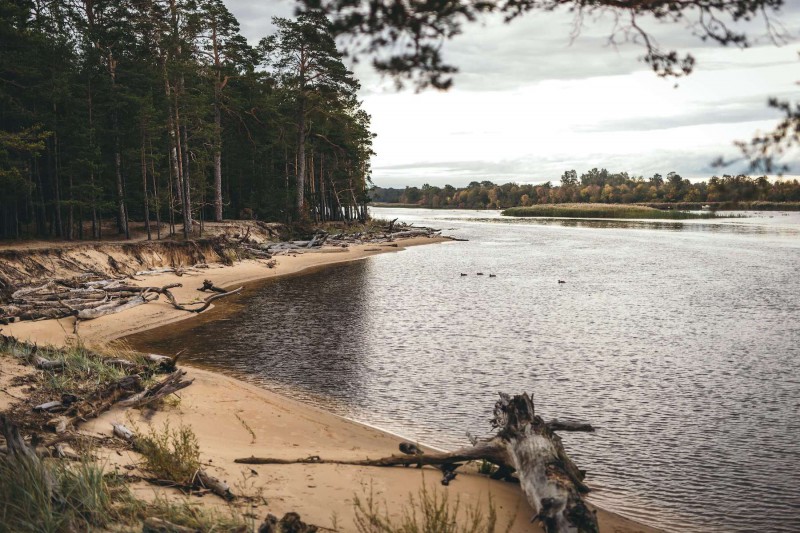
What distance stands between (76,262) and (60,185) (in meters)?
11.8

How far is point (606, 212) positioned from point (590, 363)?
392ft

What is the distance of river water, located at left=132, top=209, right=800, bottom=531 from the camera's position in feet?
29.0

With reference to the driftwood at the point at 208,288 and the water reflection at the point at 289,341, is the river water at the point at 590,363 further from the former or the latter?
the driftwood at the point at 208,288

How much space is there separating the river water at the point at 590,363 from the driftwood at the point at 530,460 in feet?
4.15

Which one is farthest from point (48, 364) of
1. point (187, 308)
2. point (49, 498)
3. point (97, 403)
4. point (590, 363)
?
point (590, 363)

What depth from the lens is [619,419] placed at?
444 inches

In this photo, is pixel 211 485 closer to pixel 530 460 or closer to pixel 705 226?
pixel 530 460

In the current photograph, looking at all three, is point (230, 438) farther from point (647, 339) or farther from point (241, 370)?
point (647, 339)

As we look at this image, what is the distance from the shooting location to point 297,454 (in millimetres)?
8633

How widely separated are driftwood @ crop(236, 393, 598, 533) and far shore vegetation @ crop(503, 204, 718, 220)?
117453 mm

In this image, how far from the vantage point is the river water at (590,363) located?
8.84 meters

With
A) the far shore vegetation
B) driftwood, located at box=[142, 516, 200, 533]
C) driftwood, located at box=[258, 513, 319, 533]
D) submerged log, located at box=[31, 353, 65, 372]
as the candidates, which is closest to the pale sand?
driftwood, located at box=[258, 513, 319, 533]

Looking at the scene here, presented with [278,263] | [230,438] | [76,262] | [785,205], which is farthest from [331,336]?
[785,205]

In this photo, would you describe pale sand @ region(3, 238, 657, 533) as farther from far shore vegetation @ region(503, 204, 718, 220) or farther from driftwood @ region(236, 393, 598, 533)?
far shore vegetation @ region(503, 204, 718, 220)
